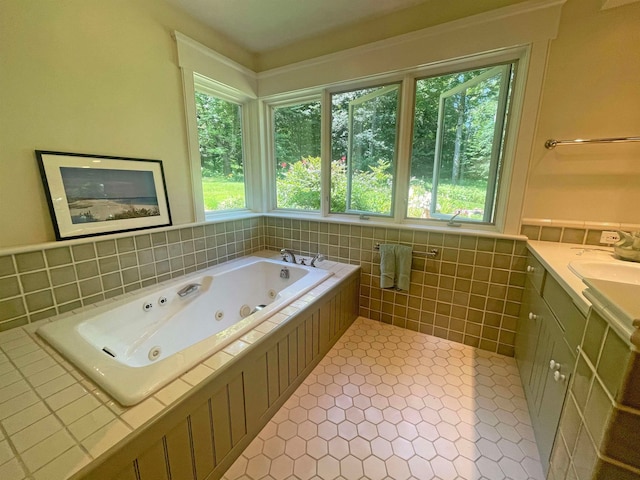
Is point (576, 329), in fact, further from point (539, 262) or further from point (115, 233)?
point (115, 233)

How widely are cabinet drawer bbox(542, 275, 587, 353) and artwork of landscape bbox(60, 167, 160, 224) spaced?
2.36 m

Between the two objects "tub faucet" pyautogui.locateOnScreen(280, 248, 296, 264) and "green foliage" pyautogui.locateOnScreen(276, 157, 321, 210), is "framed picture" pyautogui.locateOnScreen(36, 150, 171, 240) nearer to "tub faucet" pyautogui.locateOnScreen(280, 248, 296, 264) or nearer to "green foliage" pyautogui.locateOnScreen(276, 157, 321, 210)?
"tub faucet" pyautogui.locateOnScreen(280, 248, 296, 264)

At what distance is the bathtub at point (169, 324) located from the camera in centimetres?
100

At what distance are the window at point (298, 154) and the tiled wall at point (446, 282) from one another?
0.37 meters

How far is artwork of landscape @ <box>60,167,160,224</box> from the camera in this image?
1.47 meters

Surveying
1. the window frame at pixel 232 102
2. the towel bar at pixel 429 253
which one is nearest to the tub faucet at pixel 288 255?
the window frame at pixel 232 102

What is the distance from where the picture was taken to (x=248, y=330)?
4.31 ft

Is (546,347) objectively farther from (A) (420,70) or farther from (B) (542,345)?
(A) (420,70)

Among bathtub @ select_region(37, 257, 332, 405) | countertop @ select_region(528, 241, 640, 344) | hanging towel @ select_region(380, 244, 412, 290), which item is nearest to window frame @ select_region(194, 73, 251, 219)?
bathtub @ select_region(37, 257, 332, 405)

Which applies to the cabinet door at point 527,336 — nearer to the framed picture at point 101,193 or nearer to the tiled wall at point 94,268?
the tiled wall at point 94,268

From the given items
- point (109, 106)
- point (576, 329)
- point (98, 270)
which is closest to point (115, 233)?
point (98, 270)

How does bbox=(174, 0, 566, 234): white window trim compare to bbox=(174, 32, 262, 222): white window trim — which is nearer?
bbox=(174, 0, 566, 234): white window trim

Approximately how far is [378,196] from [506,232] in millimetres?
972

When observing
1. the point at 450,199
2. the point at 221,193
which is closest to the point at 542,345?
the point at 450,199
